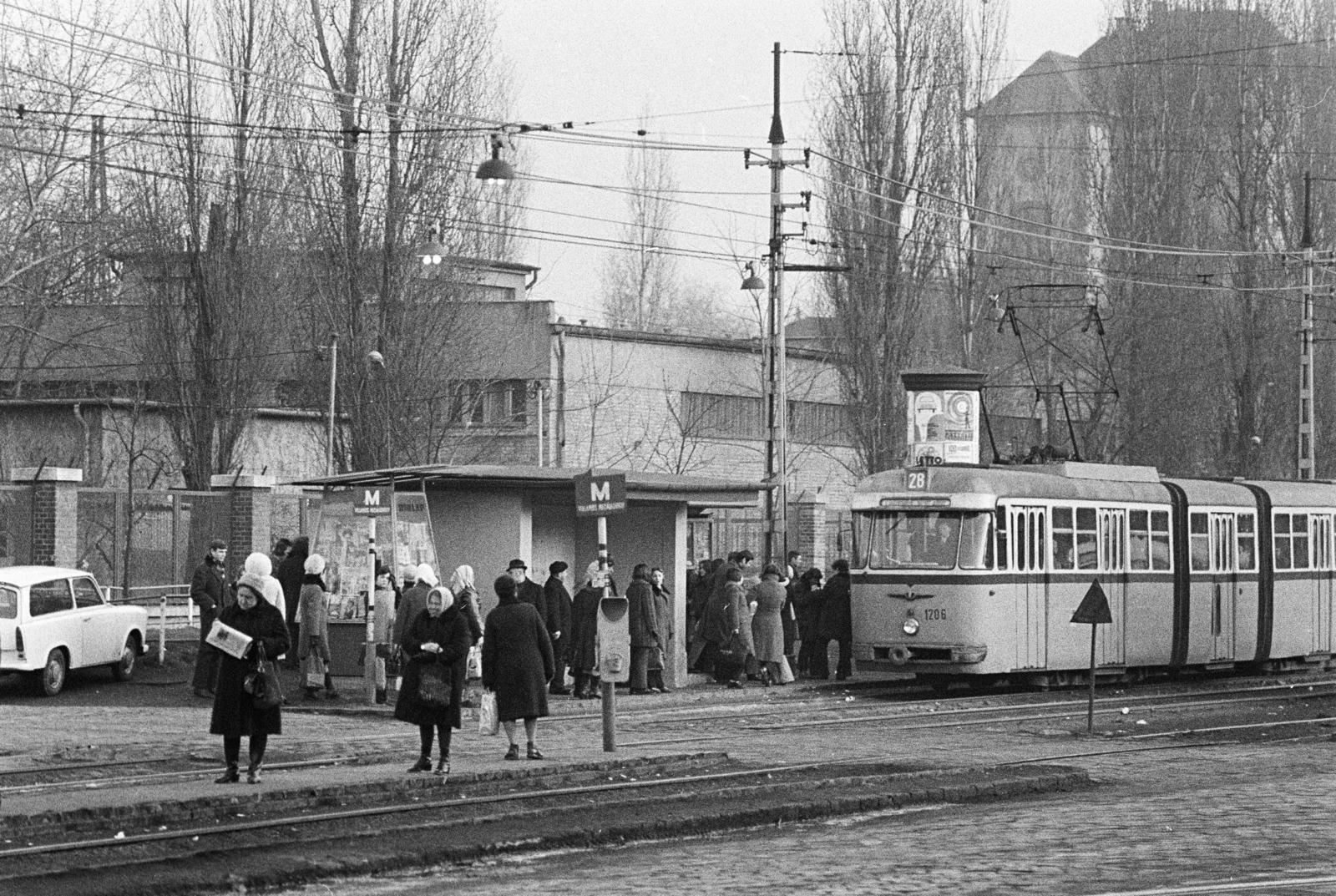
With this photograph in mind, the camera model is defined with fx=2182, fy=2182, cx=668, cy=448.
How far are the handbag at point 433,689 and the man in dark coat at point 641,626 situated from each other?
9003 mm

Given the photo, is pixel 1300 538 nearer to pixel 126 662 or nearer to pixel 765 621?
pixel 765 621

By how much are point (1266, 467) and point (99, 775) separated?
47.4 metres

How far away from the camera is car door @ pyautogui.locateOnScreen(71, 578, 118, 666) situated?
26562 millimetres

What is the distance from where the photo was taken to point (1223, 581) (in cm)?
3269

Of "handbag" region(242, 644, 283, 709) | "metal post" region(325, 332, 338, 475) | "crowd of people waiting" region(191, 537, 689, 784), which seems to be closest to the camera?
"handbag" region(242, 644, 283, 709)

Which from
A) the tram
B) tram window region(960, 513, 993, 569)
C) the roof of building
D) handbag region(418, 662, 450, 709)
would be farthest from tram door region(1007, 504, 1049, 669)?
handbag region(418, 662, 450, 709)

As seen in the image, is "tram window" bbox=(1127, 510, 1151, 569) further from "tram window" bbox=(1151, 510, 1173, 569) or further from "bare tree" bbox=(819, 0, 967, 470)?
"bare tree" bbox=(819, 0, 967, 470)

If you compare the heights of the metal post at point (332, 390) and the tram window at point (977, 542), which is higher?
the metal post at point (332, 390)

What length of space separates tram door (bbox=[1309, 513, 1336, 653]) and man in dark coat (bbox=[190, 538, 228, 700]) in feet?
59.3

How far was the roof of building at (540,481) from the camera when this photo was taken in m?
24.5

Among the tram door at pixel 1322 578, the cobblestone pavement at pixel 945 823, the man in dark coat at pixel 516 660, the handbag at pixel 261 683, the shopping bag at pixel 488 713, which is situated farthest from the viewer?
the tram door at pixel 1322 578

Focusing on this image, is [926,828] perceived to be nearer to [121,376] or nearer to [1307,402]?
[1307,402]

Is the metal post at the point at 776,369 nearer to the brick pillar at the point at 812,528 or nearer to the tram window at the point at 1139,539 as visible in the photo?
the tram window at the point at 1139,539

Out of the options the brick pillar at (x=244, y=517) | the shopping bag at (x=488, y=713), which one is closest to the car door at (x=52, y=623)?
the brick pillar at (x=244, y=517)
